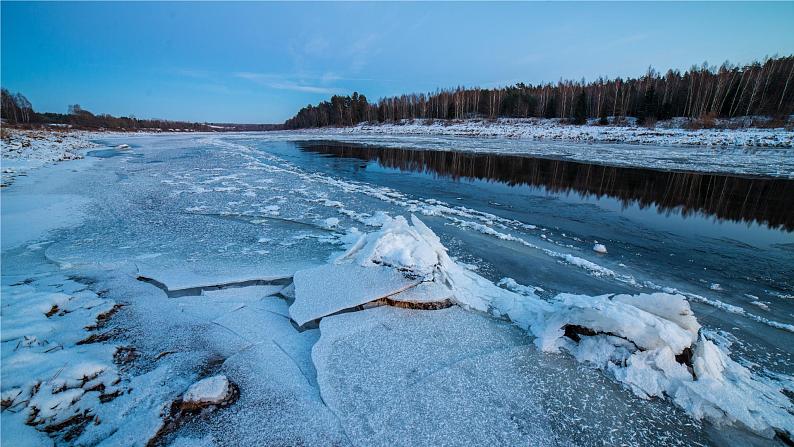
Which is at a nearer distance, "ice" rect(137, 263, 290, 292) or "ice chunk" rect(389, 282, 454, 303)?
"ice chunk" rect(389, 282, 454, 303)

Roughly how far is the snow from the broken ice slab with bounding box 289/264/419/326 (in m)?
0.77

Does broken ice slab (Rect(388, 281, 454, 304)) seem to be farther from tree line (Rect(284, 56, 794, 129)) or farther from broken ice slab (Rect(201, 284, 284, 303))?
tree line (Rect(284, 56, 794, 129))

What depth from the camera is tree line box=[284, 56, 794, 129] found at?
34.8 metres

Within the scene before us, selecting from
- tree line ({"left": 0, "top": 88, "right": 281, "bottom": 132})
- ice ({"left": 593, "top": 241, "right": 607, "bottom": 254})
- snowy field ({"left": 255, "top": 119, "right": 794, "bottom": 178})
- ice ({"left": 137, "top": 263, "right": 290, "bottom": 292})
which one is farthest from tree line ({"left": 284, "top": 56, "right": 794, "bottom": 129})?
tree line ({"left": 0, "top": 88, "right": 281, "bottom": 132})

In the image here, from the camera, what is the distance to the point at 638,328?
2.39 meters

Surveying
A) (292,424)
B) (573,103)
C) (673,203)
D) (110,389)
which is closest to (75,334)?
(110,389)

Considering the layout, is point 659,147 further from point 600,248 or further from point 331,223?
point 331,223

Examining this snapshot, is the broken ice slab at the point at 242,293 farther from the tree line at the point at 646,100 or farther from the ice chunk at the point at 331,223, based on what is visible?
the tree line at the point at 646,100

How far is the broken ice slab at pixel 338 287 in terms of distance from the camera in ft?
9.78

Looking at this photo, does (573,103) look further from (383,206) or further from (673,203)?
(383,206)

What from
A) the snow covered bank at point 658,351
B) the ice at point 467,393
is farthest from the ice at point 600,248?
the ice at point 467,393

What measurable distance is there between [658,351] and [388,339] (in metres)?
2.02

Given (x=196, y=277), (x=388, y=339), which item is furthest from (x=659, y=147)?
(x=196, y=277)

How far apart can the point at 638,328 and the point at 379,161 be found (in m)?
14.8
